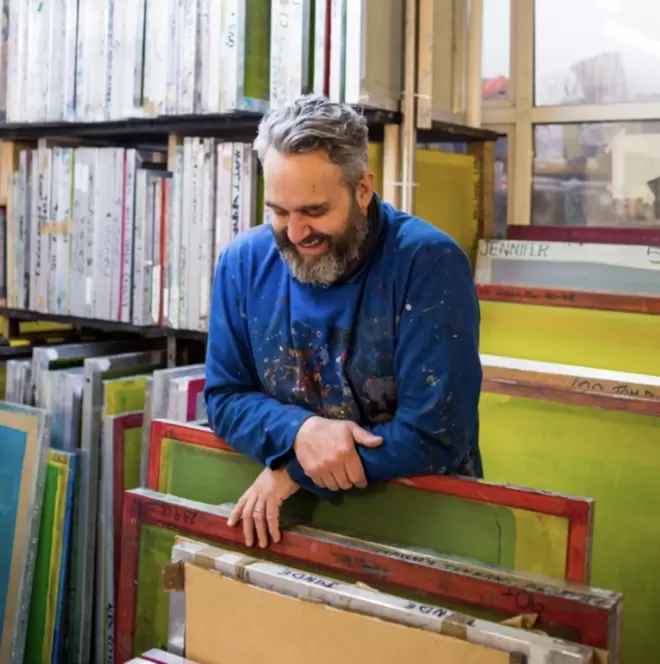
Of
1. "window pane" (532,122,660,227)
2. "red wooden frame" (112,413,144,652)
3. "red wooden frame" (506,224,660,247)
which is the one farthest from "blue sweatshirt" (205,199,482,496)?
"window pane" (532,122,660,227)

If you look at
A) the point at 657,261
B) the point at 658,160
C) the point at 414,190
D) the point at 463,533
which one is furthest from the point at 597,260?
the point at 463,533

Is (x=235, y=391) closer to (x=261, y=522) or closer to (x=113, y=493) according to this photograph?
(x=261, y=522)

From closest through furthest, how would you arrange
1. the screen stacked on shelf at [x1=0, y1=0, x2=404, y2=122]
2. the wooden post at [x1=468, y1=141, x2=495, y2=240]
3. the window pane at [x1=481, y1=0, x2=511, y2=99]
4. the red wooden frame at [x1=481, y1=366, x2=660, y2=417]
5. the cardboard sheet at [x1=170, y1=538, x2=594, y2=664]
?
the cardboard sheet at [x1=170, y1=538, x2=594, y2=664] < the red wooden frame at [x1=481, y1=366, x2=660, y2=417] < the screen stacked on shelf at [x1=0, y1=0, x2=404, y2=122] < the wooden post at [x1=468, y1=141, x2=495, y2=240] < the window pane at [x1=481, y1=0, x2=511, y2=99]

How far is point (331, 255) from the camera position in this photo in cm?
132

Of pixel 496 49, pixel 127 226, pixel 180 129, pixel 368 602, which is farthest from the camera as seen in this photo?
pixel 496 49

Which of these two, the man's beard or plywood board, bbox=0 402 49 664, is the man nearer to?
the man's beard

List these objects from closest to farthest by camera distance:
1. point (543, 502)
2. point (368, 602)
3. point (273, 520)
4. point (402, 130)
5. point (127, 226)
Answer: point (368, 602) → point (543, 502) → point (273, 520) → point (402, 130) → point (127, 226)

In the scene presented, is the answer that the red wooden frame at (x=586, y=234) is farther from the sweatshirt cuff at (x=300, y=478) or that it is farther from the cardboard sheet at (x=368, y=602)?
the cardboard sheet at (x=368, y=602)

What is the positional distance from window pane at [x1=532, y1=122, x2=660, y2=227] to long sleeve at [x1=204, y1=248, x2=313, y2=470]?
1.27 meters

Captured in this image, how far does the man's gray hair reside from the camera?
126cm

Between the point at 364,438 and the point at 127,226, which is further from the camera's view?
the point at 127,226

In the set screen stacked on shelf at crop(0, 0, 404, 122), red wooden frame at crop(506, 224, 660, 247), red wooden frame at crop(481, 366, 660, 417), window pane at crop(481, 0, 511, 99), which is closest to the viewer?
red wooden frame at crop(481, 366, 660, 417)

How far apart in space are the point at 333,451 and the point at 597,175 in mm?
1441

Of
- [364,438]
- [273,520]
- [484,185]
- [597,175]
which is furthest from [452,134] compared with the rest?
[273,520]
